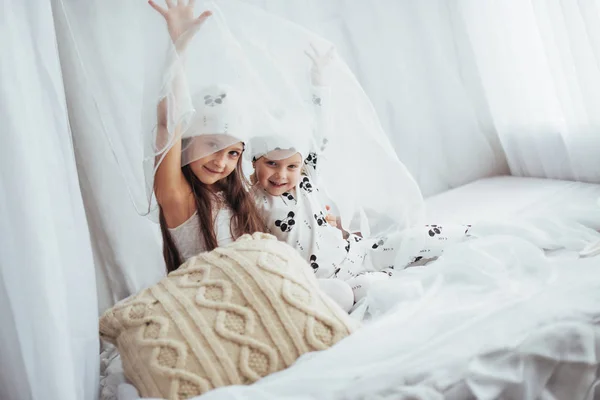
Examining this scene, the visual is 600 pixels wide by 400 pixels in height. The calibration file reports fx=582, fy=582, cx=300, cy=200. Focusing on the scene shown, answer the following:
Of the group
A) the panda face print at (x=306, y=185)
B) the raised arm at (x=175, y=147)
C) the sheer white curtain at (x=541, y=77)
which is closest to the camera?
the raised arm at (x=175, y=147)

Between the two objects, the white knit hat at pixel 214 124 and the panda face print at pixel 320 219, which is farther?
the panda face print at pixel 320 219

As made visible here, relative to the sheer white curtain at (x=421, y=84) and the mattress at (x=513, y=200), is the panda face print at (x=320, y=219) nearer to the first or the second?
the mattress at (x=513, y=200)

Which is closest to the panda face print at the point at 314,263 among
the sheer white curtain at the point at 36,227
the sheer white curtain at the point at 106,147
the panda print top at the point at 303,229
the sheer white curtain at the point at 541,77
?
the panda print top at the point at 303,229

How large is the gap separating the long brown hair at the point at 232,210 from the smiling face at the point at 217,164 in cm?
3

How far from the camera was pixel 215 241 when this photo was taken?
132cm

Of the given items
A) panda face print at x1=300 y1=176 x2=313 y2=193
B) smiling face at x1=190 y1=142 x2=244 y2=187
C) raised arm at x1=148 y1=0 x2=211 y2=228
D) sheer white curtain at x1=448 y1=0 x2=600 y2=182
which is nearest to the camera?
raised arm at x1=148 y1=0 x2=211 y2=228

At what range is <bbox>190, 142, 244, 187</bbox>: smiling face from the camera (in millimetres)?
1259

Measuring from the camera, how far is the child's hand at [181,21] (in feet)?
3.65

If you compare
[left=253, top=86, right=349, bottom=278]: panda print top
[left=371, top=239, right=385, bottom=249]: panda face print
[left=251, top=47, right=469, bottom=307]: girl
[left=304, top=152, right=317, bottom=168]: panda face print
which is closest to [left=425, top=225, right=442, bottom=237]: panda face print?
[left=251, top=47, right=469, bottom=307]: girl

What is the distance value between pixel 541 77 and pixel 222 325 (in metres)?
1.33

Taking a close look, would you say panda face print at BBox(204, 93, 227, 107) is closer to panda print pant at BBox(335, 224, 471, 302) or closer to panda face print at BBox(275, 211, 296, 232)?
panda face print at BBox(275, 211, 296, 232)

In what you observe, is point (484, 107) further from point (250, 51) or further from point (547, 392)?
point (547, 392)

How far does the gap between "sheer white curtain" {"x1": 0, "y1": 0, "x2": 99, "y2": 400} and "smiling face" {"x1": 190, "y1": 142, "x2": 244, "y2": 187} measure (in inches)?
12.1

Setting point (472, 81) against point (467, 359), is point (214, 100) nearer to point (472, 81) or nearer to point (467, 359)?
point (467, 359)
